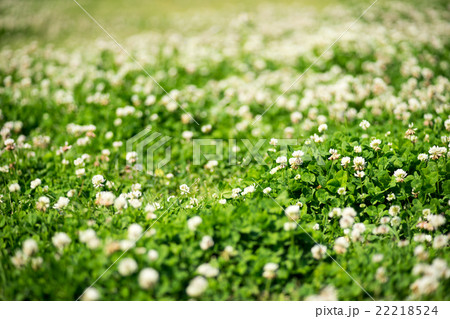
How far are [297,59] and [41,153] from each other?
15.4 feet

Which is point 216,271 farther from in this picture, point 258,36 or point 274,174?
point 258,36

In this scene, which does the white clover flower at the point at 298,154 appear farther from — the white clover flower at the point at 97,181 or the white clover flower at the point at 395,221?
the white clover flower at the point at 97,181

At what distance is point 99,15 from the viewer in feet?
40.2

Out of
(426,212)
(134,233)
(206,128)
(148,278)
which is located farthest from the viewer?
(206,128)

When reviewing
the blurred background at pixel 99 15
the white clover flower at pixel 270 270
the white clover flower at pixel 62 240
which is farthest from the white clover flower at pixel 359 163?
the blurred background at pixel 99 15

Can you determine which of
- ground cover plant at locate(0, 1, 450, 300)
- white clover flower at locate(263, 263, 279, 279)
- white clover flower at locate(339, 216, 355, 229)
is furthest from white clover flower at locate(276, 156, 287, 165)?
white clover flower at locate(263, 263, 279, 279)

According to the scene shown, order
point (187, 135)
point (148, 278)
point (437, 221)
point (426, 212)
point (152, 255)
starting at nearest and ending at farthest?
point (148, 278) < point (152, 255) < point (437, 221) < point (426, 212) < point (187, 135)

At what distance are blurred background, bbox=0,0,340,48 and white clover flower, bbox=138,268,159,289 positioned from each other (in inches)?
348

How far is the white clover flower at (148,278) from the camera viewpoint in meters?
2.07

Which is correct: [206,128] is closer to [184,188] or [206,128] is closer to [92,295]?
[184,188]

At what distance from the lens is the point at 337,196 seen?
3080 mm

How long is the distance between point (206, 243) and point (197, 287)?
1.09 ft

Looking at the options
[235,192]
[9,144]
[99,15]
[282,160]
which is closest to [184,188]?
[235,192]

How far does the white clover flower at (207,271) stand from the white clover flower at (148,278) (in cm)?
31
